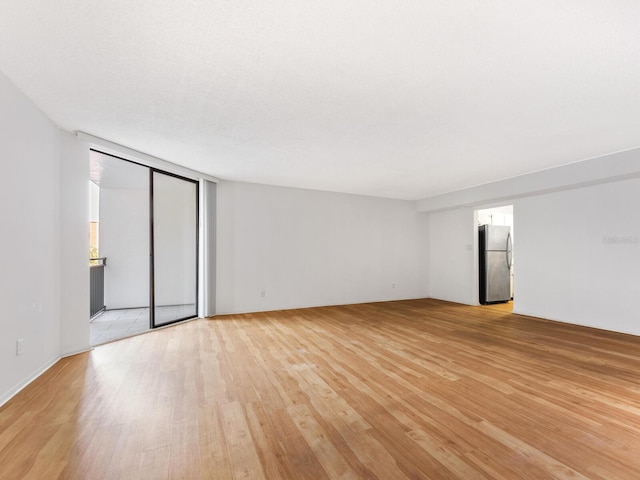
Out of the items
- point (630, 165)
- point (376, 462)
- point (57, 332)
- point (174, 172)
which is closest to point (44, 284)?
point (57, 332)

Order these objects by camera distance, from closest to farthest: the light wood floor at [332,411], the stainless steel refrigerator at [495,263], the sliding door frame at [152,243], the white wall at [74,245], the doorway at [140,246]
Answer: the light wood floor at [332,411], the white wall at [74,245], the sliding door frame at [152,243], the doorway at [140,246], the stainless steel refrigerator at [495,263]

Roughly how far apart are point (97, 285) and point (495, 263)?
27.6 feet

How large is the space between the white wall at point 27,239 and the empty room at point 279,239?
Answer: 0.09 ft

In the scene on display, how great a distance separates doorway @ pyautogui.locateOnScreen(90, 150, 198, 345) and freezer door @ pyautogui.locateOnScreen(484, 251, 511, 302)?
619cm

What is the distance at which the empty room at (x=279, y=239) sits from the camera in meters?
1.69

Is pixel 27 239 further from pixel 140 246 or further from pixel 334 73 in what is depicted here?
pixel 140 246

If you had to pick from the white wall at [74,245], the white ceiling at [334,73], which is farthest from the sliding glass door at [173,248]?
the white ceiling at [334,73]

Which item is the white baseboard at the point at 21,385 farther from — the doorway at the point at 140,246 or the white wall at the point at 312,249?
the white wall at the point at 312,249

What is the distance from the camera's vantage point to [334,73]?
2.21 metres

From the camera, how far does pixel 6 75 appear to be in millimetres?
2299

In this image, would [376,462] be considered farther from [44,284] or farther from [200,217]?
[200,217]

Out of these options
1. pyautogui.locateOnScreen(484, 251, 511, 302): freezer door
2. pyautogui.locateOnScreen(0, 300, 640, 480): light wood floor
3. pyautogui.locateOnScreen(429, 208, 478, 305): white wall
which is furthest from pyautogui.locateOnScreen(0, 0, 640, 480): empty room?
pyautogui.locateOnScreen(484, 251, 511, 302): freezer door

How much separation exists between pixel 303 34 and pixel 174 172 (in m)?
3.63

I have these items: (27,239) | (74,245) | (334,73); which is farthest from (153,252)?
(334,73)
